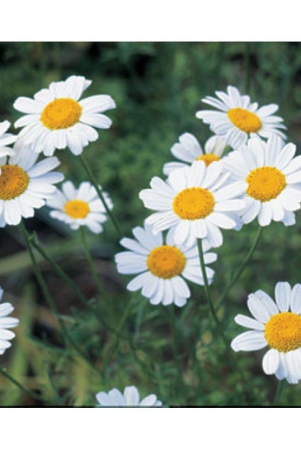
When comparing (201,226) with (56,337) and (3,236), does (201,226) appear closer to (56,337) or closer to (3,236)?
(56,337)

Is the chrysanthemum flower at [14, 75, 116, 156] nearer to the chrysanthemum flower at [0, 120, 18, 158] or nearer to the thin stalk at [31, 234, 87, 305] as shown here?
the chrysanthemum flower at [0, 120, 18, 158]

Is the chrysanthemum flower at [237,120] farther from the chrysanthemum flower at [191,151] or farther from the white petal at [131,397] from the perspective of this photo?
the white petal at [131,397]

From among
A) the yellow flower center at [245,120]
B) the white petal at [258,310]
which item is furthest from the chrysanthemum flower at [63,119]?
the white petal at [258,310]

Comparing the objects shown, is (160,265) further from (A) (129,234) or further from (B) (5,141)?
(A) (129,234)

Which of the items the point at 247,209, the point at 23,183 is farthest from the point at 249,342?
the point at 23,183

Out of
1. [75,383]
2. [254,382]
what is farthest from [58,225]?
[254,382]

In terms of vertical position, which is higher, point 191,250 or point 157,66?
point 157,66
